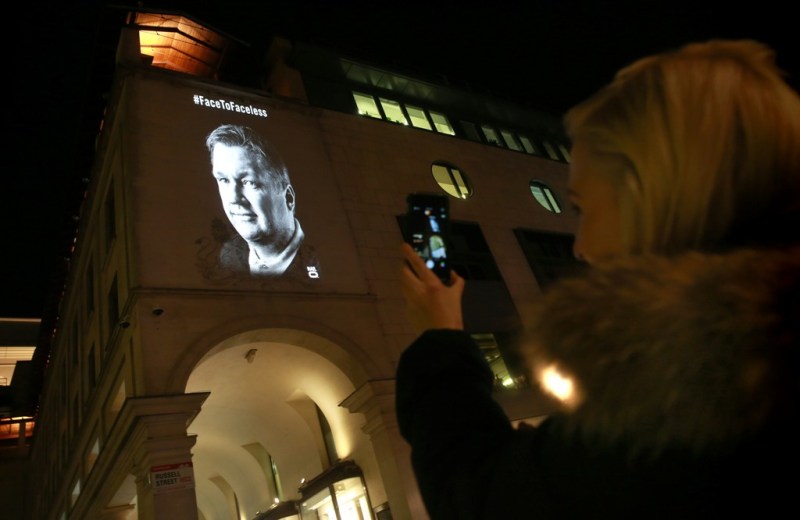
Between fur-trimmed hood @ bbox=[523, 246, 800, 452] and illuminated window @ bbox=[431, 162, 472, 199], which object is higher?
illuminated window @ bbox=[431, 162, 472, 199]

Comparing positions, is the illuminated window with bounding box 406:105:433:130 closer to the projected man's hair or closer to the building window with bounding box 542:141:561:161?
the building window with bounding box 542:141:561:161

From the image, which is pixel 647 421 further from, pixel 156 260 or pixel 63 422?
pixel 63 422

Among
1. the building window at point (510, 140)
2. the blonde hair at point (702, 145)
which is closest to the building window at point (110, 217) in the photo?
the blonde hair at point (702, 145)

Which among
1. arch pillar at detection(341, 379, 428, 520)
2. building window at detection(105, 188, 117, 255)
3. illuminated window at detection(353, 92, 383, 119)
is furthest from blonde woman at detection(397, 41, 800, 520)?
illuminated window at detection(353, 92, 383, 119)

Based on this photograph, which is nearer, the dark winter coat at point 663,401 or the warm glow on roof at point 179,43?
the dark winter coat at point 663,401

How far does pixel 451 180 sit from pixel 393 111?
4.03 metres

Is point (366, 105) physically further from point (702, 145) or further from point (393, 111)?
point (702, 145)

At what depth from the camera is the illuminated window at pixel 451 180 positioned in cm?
1834

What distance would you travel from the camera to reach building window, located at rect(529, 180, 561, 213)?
21.1 metres

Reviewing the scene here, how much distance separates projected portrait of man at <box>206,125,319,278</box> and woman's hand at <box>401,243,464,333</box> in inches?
427

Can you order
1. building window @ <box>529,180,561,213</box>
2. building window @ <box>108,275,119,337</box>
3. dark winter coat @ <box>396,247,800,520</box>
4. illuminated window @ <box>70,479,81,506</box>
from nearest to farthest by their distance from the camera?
1. dark winter coat @ <box>396,247,800,520</box>
2. building window @ <box>108,275,119,337</box>
3. illuminated window @ <box>70,479,81,506</box>
4. building window @ <box>529,180,561,213</box>

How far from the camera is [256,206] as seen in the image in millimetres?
13188

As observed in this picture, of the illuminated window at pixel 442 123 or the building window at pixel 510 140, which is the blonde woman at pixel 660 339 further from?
the building window at pixel 510 140

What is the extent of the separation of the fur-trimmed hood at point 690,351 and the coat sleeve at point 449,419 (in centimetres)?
28
